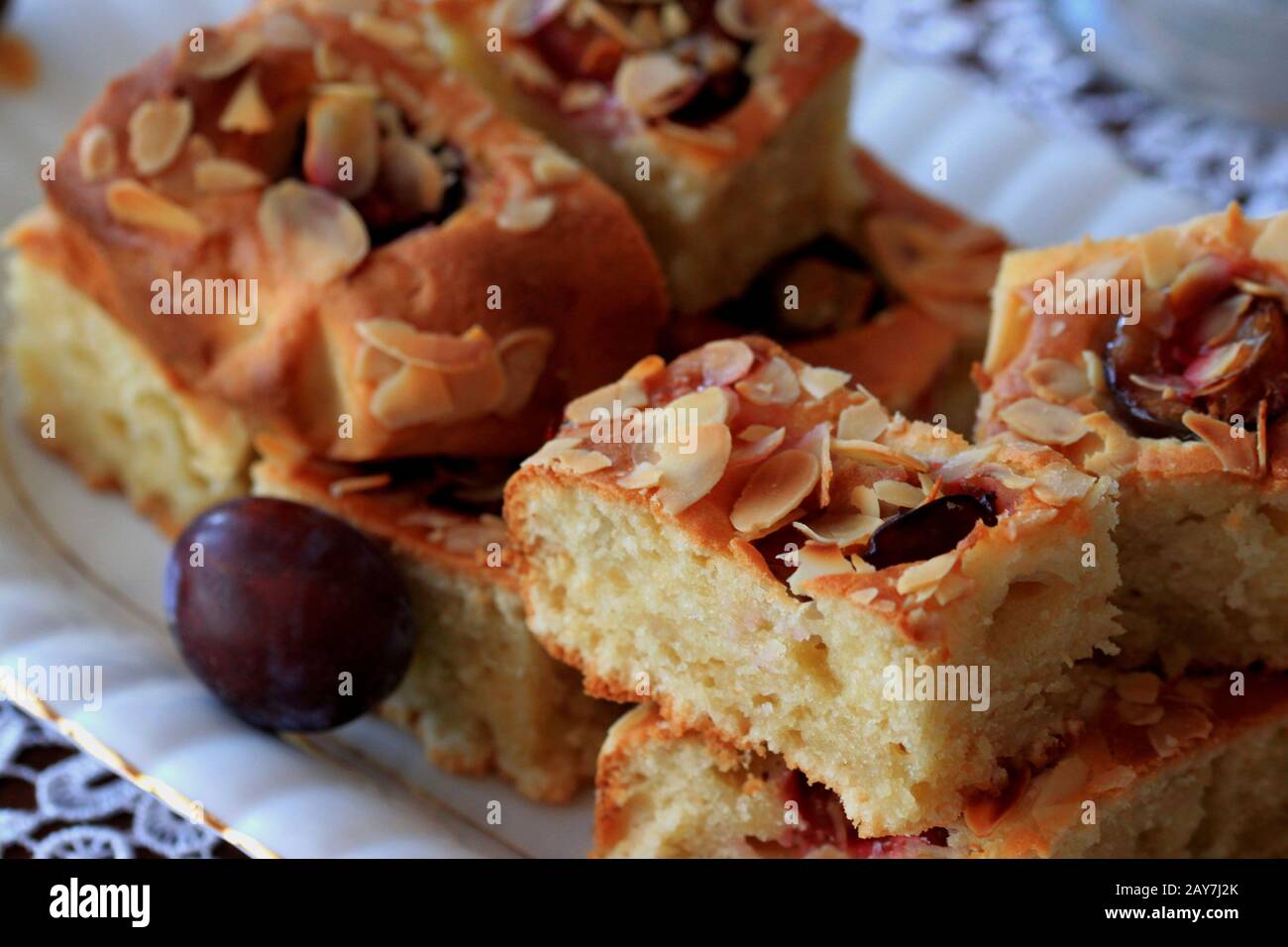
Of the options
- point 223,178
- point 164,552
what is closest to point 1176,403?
point 223,178

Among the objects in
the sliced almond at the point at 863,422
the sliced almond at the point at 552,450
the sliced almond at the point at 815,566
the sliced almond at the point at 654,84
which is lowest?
the sliced almond at the point at 815,566

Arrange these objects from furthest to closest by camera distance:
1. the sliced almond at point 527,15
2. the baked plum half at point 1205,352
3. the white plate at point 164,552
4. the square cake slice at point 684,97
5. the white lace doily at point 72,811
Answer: the sliced almond at point 527,15 < the square cake slice at point 684,97 < the white lace doily at point 72,811 < the white plate at point 164,552 < the baked plum half at point 1205,352

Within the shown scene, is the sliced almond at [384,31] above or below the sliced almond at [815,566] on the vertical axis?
above

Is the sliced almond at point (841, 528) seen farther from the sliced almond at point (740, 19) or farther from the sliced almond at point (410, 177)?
the sliced almond at point (740, 19)

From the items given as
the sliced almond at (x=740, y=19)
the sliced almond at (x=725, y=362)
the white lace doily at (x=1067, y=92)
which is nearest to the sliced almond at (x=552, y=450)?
the sliced almond at (x=725, y=362)

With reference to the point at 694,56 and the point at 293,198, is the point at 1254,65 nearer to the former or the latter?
the point at 694,56

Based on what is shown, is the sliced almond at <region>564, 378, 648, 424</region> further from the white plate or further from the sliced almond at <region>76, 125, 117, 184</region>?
the sliced almond at <region>76, 125, 117, 184</region>

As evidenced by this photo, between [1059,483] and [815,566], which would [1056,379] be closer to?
[1059,483]

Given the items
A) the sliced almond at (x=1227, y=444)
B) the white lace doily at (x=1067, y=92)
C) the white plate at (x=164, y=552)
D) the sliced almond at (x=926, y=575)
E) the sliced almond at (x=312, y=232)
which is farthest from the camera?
the white lace doily at (x=1067, y=92)
